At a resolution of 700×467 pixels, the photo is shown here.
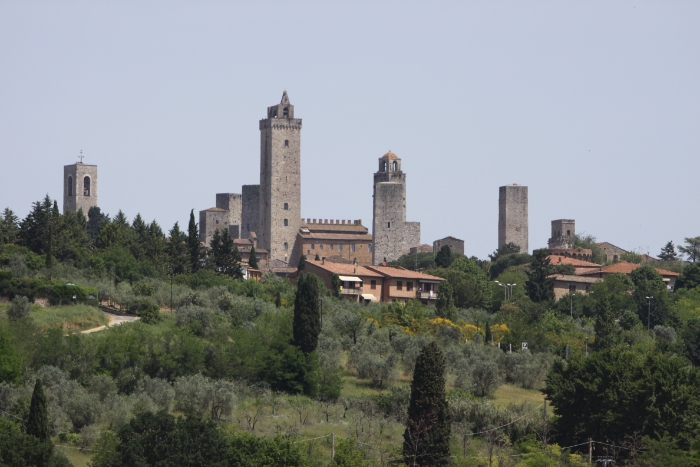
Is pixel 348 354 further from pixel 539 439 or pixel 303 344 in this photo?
pixel 539 439

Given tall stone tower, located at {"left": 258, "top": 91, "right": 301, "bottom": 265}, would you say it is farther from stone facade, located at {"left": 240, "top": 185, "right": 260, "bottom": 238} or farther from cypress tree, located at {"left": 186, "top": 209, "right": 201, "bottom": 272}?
cypress tree, located at {"left": 186, "top": 209, "right": 201, "bottom": 272}

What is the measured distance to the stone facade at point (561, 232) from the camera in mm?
118562

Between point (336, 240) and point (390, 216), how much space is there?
31.4ft

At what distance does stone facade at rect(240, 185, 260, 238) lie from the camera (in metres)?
116

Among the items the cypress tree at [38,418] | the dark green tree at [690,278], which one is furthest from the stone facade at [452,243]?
the cypress tree at [38,418]

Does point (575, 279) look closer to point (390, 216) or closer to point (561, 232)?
point (390, 216)

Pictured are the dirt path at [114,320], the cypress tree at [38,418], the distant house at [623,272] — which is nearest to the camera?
the cypress tree at [38,418]

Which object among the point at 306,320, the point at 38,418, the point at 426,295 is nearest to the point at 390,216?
the point at 426,295

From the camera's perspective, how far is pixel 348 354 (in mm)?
51438

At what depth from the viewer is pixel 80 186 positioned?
13062cm

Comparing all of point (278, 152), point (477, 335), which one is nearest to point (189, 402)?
point (477, 335)

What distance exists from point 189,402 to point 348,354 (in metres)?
11.3

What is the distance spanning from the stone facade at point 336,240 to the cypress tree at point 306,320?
151 feet

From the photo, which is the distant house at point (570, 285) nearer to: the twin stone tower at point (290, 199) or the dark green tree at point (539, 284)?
the dark green tree at point (539, 284)
